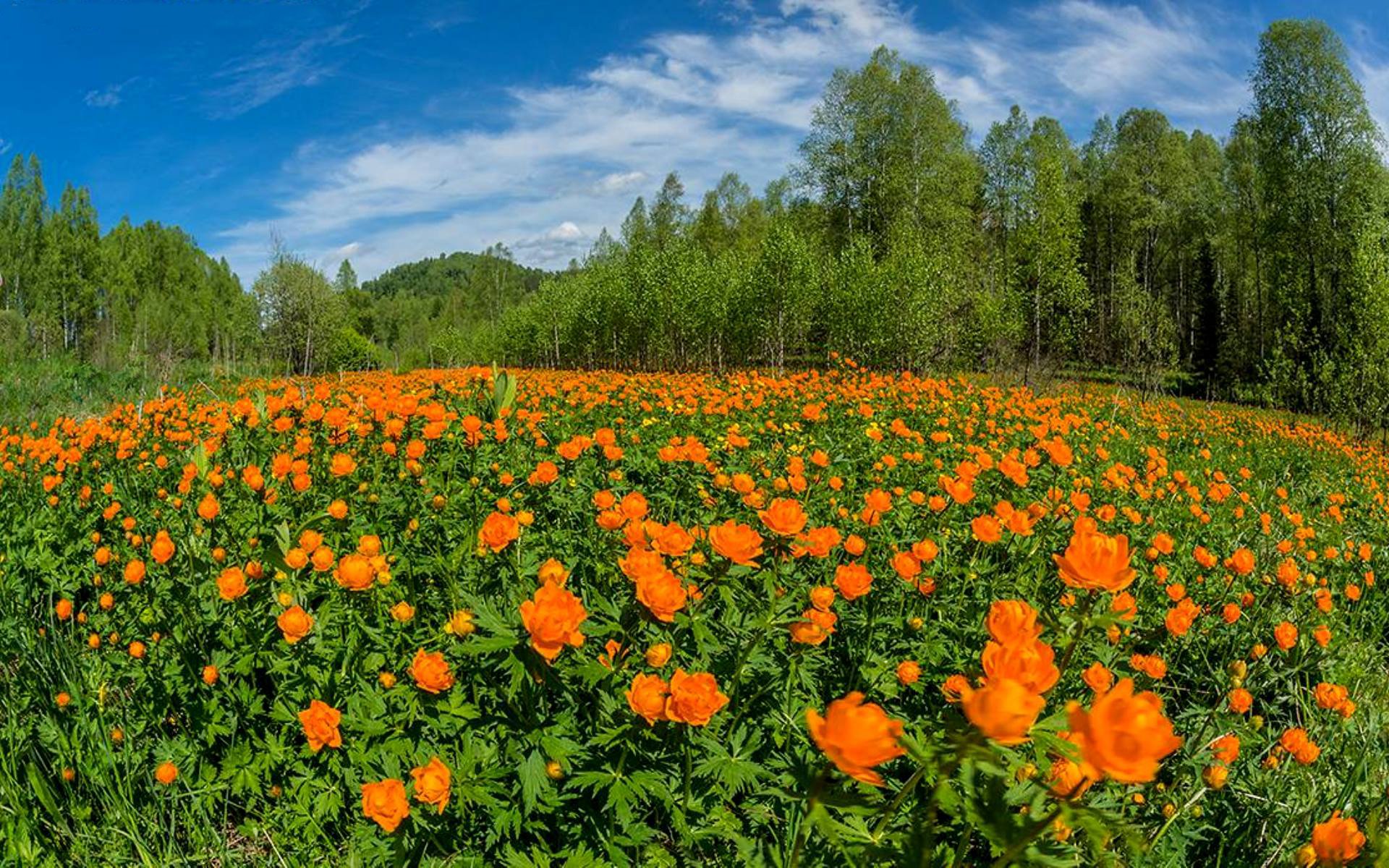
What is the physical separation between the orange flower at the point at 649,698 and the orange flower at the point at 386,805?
0.48 meters

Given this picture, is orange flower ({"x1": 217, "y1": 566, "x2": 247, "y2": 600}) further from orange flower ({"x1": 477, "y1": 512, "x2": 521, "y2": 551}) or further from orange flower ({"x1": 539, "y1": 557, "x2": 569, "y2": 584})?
orange flower ({"x1": 539, "y1": 557, "x2": 569, "y2": 584})

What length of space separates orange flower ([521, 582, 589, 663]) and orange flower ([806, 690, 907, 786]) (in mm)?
503

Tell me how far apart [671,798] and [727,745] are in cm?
19

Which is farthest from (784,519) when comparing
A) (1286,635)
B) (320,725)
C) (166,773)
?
(1286,635)

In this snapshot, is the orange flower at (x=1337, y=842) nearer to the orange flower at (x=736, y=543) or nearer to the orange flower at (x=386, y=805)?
the orange flower at (x=736, y=543)

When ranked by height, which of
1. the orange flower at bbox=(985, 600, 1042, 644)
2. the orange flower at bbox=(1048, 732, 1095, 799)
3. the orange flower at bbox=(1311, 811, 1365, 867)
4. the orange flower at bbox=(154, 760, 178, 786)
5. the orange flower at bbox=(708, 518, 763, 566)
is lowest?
the orange flower at bbox=(154, 760, 178, 786)

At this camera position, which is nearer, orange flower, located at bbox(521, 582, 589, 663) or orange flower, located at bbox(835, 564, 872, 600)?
orange flower, located at bbox(521, 582, 589, 663)

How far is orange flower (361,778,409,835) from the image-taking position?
1.28 metres

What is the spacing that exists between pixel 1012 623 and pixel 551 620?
0.71 m

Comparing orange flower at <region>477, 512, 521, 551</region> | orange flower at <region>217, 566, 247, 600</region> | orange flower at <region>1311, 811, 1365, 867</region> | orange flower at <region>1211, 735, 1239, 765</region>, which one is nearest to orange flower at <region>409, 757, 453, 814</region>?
orange flower at <region>477, 512, 521, 551</region>

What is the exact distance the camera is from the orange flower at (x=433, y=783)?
1.25 metres

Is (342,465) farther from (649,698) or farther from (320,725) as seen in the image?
(649,698)

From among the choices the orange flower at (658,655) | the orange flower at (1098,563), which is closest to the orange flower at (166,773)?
the orange flower at (658,655)

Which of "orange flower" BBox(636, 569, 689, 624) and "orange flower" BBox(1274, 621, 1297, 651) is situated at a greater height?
"orange flower" BBox(636, 569, 689, 624)
